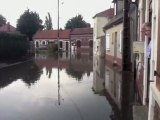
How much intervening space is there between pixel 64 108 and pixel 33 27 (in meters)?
78.9

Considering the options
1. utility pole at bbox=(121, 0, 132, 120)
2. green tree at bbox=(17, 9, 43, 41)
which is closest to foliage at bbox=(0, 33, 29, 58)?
utility pole at bbox=(121, 0, 132, 120)

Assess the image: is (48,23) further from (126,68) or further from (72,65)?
(126,68)

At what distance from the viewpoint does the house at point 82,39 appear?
76938 millimetres

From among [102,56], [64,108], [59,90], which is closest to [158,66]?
[64,108]

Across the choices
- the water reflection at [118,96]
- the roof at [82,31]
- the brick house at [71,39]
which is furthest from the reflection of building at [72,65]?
the roof at [82,31]

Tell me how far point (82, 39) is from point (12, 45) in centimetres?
3914

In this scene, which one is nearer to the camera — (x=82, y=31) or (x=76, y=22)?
(x=82, y=31)

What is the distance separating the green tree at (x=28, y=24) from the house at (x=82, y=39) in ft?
38.0

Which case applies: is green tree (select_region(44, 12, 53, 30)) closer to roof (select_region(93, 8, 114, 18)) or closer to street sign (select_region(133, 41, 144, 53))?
roof (select_region(93, 8, 114, 18))

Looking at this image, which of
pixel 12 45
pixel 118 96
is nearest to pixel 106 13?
pixel 12 45

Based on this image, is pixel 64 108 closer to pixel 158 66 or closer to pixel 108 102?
pixel 108 102

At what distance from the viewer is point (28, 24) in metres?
87.4

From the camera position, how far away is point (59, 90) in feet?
50.7

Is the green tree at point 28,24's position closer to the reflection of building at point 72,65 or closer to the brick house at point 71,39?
the brick house at point 71,39
